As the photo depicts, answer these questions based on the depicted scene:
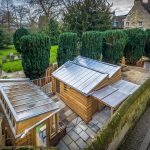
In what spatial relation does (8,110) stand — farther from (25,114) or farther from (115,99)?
(115,99)

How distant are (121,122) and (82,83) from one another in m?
4.17

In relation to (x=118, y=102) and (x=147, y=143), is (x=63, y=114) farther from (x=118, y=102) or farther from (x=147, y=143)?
(x=147, y=143)

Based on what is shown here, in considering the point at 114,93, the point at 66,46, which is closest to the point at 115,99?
the point at 114,93

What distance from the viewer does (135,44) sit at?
1798cm

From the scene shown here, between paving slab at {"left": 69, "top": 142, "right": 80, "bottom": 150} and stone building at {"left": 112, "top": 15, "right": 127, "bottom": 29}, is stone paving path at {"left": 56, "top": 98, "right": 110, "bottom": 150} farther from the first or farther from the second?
stone building at {"left": 112, "top": 15, "right": 127, "bottom": 29}

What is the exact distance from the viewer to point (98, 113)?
33.6 ft

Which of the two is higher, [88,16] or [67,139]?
[88,16]

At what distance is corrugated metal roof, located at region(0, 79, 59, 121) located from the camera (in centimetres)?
716

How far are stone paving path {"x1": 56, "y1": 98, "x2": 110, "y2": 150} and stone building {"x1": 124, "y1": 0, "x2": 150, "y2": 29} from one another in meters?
24.2

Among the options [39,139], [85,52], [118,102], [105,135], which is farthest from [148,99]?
[85,52]

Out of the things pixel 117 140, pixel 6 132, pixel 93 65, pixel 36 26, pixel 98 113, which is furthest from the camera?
pixel 36 26

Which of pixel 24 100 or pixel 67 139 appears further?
pixel 67 139

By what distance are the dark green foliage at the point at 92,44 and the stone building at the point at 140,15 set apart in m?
17.8

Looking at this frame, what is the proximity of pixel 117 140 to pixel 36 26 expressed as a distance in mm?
32354
